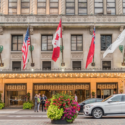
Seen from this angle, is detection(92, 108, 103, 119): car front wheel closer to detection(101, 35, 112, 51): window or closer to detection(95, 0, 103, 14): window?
detection(101, 35, 112, 51): window

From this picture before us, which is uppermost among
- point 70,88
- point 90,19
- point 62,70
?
point 90,19

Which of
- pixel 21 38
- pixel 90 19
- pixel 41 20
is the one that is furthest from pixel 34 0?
pixel 90 19

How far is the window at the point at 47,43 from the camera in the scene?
32.4 meters

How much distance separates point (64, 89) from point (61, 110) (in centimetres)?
1660

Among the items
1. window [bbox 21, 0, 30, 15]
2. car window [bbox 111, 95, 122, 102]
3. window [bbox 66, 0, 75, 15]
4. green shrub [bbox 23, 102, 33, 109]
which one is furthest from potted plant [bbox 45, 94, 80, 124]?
window [bbox 21, 0, 30, 15]

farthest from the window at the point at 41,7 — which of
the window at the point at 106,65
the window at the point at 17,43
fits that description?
the window at the point at 106,65

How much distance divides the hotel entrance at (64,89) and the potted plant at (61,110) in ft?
52.5

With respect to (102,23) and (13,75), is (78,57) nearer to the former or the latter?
(102,23)

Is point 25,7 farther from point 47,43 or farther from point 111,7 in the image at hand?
point 111,7

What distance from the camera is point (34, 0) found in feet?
107

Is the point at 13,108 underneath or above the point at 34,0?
underneath

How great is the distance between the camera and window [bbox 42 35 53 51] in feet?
106

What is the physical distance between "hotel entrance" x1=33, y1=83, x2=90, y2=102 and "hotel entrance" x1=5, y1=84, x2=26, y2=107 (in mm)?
1537

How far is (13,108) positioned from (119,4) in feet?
57.7
